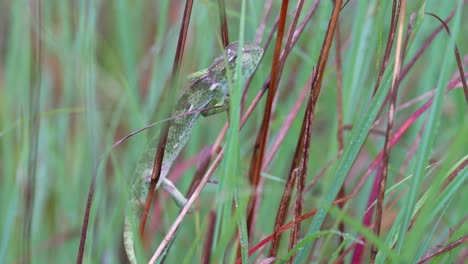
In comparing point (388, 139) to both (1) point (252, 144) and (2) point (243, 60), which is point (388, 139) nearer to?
(2) point (243, 60)

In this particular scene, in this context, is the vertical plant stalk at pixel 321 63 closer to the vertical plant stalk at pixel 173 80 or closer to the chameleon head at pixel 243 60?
the chameleon head at pixel 243 60

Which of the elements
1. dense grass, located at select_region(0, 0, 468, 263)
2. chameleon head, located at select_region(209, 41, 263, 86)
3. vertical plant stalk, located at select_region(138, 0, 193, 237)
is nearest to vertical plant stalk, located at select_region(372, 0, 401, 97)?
dense grass, located at select_region(0, 0, 468, 263)

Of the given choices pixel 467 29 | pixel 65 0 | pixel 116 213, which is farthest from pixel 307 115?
pixel 467 29

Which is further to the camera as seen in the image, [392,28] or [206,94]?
[206,94]

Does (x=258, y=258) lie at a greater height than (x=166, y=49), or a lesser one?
lesser

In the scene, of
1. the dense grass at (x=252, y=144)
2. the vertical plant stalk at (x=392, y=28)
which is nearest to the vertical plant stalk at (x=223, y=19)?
the dense grass at (x=252, y=144)

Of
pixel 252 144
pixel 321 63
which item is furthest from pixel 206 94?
pixel 252 144

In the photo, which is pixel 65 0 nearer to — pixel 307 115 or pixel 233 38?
pixel 233 38

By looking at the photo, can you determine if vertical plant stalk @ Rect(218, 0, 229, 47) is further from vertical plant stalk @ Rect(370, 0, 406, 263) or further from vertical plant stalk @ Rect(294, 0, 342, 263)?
vertical plant stalk @ Rect(370, 0, 406, 263)
